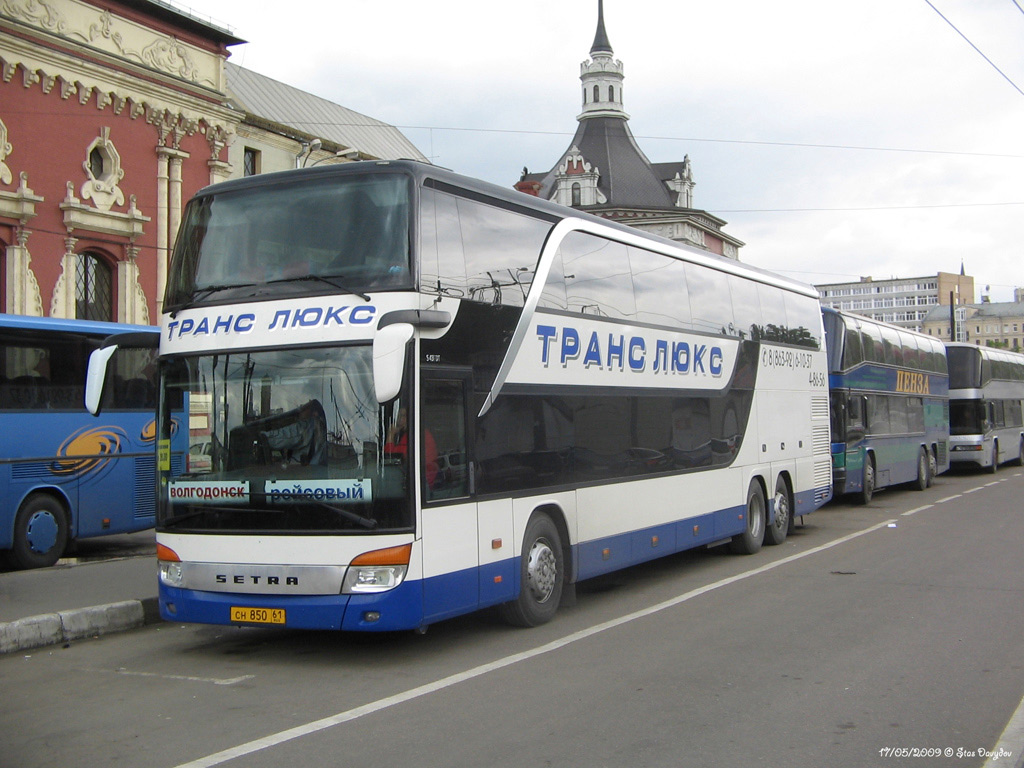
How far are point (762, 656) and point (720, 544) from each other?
7671 mm

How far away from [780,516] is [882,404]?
8.64 m

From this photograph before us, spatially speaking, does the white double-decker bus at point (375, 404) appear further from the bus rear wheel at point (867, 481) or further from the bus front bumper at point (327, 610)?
the bus rear wheel at point (867, 481)

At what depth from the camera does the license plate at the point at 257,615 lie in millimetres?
8086

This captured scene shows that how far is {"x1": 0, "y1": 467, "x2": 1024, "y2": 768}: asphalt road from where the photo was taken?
6.01 meters

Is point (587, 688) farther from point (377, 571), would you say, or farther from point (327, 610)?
point (327, 610)

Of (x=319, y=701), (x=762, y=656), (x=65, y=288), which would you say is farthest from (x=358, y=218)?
(x=65, y=288)

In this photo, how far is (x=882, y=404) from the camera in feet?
77.4

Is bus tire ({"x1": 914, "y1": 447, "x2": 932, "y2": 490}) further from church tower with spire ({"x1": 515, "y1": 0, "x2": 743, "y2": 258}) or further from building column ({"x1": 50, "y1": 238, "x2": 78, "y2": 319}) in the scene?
church tower with spire ({"x1": 515, "y1": 0, "x2": 743, "y2": 258})

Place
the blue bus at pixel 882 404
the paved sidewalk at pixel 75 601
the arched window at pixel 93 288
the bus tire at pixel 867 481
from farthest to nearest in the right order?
1. the arched window at pixel 93 288
2. the bus tire at pixel 867 481
3. the blue bus at pixel 882 404
4. the paved sidewalk at pixel 75 601

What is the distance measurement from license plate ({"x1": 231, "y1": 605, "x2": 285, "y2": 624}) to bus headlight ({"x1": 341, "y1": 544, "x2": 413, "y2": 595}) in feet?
1.84

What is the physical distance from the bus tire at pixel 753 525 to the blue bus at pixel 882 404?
6.33 meters

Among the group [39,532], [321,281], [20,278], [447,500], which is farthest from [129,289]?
[447,500]

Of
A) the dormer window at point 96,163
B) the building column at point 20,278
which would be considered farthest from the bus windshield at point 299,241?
the dormer window at point 96,163

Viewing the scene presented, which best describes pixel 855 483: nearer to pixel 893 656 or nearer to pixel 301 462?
pixel 893 656
